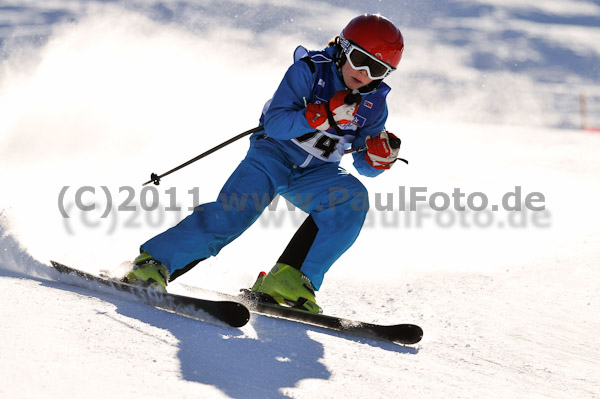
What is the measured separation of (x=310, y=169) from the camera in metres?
3.56

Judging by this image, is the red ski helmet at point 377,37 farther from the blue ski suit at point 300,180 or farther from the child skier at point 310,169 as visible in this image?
the blue ski suit at point 300,180

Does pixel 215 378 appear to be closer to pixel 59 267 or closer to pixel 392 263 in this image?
pixel 59 267

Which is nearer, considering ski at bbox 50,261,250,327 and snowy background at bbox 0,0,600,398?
snowy background at bbox 0,0,600,398

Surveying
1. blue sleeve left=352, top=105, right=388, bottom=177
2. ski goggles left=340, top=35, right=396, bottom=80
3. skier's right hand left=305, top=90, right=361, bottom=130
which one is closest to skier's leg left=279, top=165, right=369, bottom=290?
blue sleeve left=352, top=105, right=388, bottom=177

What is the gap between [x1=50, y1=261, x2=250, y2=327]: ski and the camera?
279 cm

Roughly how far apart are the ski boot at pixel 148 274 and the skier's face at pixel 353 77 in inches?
50.9

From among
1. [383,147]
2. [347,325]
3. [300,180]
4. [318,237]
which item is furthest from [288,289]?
[383,147]

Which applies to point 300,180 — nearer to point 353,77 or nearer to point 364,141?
point 364,141

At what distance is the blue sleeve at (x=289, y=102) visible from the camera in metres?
3.26

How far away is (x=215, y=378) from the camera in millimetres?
A: 2273

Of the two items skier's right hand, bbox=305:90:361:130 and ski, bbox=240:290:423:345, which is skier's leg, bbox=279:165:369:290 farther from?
skier's right hand, bbox=305:90:361:130

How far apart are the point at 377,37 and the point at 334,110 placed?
17.0 inches

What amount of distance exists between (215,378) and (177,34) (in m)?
15.3

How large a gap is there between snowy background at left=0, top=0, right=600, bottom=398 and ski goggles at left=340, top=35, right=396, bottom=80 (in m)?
1.27
